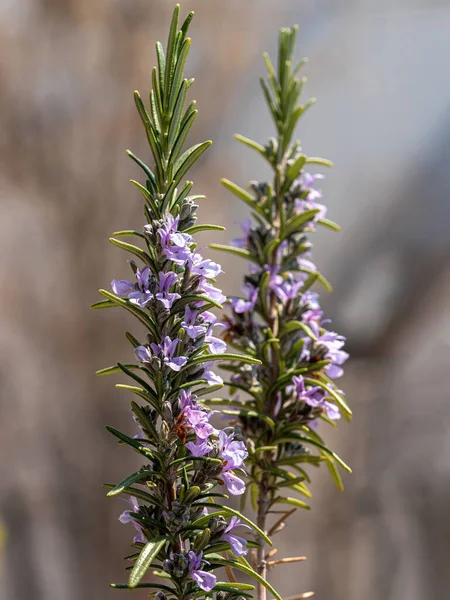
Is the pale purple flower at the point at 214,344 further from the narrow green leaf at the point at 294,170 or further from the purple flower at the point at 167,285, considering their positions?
the narrow green leaf at the point at 294,170

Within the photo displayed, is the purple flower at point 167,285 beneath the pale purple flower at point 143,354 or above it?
above

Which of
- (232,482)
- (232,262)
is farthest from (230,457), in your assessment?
(232,262)

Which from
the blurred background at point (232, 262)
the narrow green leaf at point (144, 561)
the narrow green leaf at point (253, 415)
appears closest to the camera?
the narrow green leaf at point (144, 561)

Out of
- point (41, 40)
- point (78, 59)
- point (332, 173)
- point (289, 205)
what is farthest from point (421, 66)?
point (289, 205)

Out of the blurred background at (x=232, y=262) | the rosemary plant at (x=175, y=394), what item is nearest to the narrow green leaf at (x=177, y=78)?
the rosemary plant at (x=175, y=394)

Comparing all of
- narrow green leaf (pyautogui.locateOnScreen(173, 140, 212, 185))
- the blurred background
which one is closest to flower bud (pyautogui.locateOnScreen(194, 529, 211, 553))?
narrow green leaf (pyautogui.locateOnScreen(173, 140, 212, 185))

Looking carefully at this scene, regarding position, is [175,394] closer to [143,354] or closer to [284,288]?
[143,354]

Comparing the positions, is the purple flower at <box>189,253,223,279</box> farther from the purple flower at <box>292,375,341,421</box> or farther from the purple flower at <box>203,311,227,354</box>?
the purple flower at <box>292,375,341,421</box>

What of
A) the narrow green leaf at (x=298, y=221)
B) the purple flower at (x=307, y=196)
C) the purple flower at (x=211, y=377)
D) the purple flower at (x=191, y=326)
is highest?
the purple flower at (x=307, y=196)
